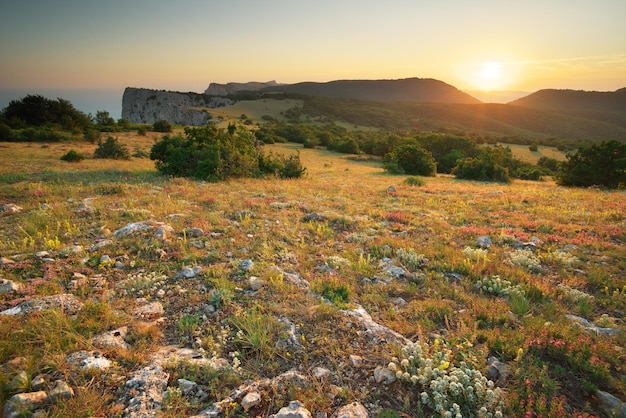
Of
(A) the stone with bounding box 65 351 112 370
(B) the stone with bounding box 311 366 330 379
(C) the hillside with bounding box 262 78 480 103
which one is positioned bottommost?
(B) the stone with bounding box 311 366 330 379

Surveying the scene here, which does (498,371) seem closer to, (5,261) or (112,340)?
(112,340)

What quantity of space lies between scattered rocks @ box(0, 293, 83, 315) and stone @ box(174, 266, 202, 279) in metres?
1.51

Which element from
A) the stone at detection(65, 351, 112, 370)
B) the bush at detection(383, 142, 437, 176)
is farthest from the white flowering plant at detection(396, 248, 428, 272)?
the bush at detection(383, 142, 437, 176)

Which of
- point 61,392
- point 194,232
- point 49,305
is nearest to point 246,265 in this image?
point 194,232

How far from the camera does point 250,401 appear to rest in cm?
319

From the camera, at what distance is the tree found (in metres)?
23.1

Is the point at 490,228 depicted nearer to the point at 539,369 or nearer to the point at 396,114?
the point at 539,369

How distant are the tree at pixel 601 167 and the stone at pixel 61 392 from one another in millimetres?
31659

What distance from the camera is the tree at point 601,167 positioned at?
908 inches

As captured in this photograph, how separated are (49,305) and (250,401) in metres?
3.38

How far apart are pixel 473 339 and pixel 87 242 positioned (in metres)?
7.68

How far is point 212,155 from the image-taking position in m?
17.0

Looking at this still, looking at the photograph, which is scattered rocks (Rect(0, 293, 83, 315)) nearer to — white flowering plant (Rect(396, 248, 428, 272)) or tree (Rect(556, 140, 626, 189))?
white flowering plant (Rect(396, 248, 428, 272))

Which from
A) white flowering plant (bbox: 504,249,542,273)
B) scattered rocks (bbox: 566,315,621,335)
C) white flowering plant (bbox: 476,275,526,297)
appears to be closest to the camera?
scattered rocks (bbox: 566,315,621,335)
